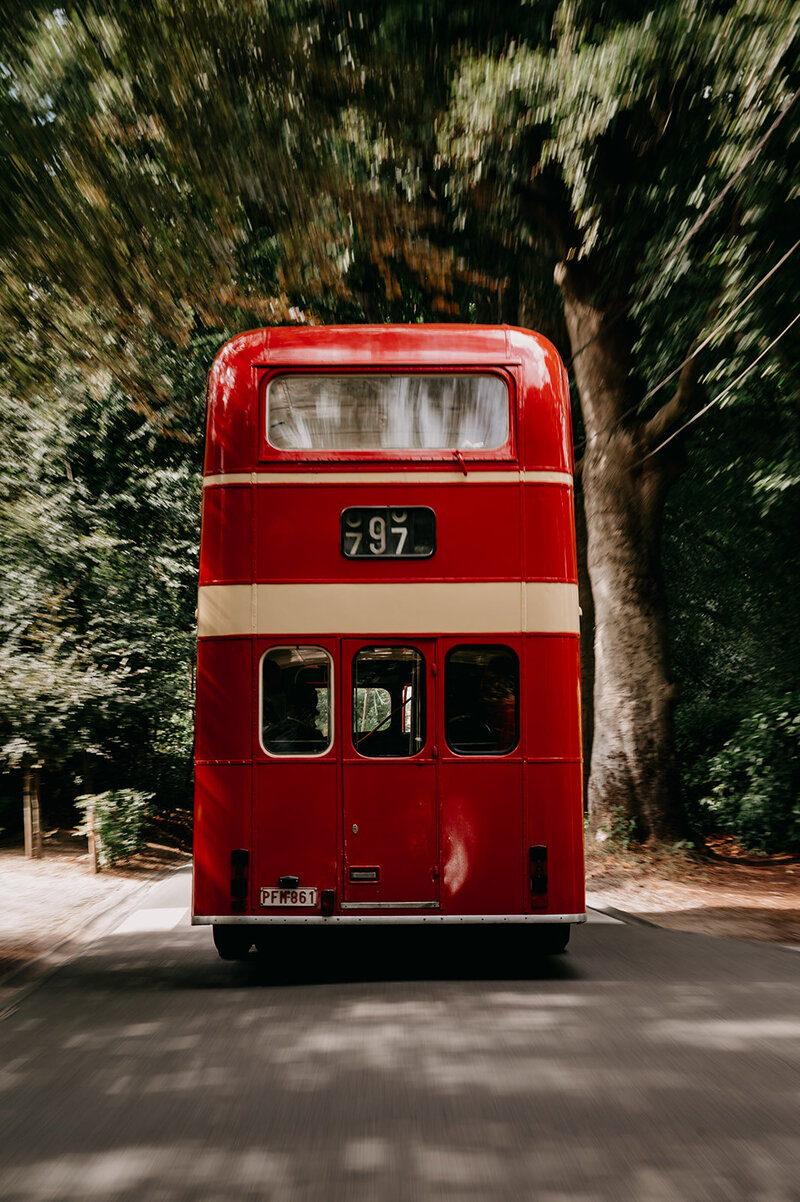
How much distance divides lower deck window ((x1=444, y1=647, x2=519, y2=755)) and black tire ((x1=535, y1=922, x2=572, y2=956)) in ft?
4.99

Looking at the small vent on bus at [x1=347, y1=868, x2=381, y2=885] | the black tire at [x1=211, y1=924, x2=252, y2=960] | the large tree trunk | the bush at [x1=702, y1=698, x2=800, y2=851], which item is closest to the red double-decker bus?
the small vent on bus at [x1=347, y1=868, x2=381, y2=885]

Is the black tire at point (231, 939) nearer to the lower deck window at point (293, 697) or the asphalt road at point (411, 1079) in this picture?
the asphalt road at point (411, 1079)

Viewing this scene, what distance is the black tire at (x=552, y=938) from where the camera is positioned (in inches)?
338

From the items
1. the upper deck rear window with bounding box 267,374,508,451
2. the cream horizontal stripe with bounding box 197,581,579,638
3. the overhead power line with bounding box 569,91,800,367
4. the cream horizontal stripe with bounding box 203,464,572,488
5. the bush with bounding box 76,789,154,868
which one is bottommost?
the bush with bounding box 76,789,154,868

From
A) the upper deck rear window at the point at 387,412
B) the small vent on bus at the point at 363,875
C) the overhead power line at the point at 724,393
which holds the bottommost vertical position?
the small vent on bus at the point at 363,875

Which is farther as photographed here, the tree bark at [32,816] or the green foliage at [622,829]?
the tree bark at [32,816]

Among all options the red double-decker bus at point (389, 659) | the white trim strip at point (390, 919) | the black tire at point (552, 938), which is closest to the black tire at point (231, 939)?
the red double-decker bus at point (389, 659)

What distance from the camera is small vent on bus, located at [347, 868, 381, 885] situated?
7.93 m

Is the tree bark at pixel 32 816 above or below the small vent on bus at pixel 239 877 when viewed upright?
below

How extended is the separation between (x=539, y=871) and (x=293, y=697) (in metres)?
2.03

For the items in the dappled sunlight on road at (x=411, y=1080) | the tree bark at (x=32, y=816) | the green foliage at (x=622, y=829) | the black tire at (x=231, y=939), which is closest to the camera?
the dappled sunlight on road at (x=411, y=1080)

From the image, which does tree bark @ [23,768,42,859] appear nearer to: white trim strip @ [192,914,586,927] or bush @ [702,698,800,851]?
bush @ [702,698,800,851]

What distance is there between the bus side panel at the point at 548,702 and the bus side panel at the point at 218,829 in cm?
196

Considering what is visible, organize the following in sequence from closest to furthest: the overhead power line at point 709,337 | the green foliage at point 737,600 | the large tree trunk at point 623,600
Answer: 1. the overhead power line at point 709,337
2. the large tree trunk at point 623,600
3. the green foliage at point 737,600
